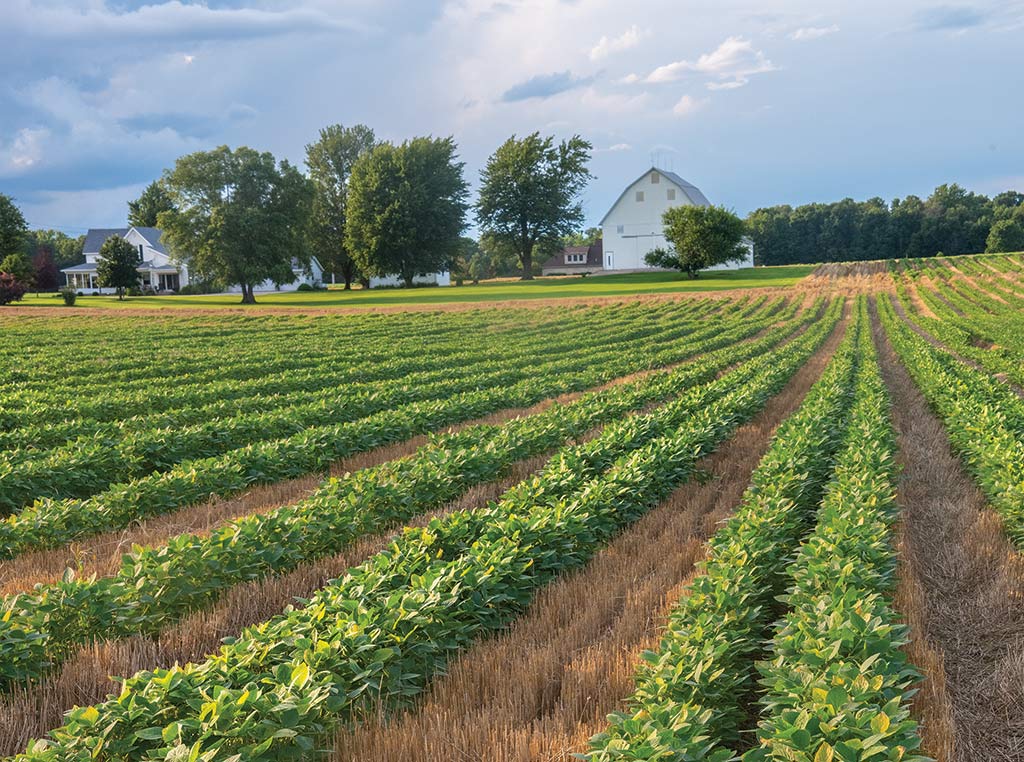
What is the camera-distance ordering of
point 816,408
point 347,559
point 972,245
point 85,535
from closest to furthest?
1. point 347,559
2. point 85,535
3. point 816,408
4. point 972,245

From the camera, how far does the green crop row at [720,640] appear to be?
335 cm

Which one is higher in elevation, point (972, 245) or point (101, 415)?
point (972, 245)

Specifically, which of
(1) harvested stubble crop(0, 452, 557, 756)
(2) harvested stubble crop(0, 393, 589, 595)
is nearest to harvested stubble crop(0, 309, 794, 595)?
(2) harvested stubble crop(0, 393, 589, 595)

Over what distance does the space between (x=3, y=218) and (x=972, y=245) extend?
390ft

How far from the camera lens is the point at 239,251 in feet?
190

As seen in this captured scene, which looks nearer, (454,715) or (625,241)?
(454,715)

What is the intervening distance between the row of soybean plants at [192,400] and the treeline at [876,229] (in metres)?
99.1

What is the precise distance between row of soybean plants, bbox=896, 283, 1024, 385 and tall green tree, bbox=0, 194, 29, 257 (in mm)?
75565

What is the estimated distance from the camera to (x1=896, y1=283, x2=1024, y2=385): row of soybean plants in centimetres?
1956

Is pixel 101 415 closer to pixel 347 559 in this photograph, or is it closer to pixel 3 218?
pixel 347 559

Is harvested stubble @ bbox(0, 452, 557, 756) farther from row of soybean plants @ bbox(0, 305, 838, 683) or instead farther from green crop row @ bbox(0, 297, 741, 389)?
green crop row @ bbox(0, 297, 741, 389)

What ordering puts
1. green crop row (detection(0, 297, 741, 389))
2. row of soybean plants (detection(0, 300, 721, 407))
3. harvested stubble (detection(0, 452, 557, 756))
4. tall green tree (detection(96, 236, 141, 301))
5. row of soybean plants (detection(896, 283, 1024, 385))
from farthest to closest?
tall green tree (detection(96, 236, 141, 301)) → row of soybean plants (detection(896, 283, 1024, 385)) → green crop row (detection(0, 297, 741, 389)) → row of soybean plants (detection(0, 300, 721, 407)) → harvested stubble (detection(0, 452, 557, 756))

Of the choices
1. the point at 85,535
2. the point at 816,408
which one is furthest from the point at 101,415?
the point at 816,408

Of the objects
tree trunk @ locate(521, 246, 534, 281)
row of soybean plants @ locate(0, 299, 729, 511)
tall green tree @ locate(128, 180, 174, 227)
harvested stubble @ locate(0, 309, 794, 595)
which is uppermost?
tall green tree @ locate(128, 180, 174, 227)
